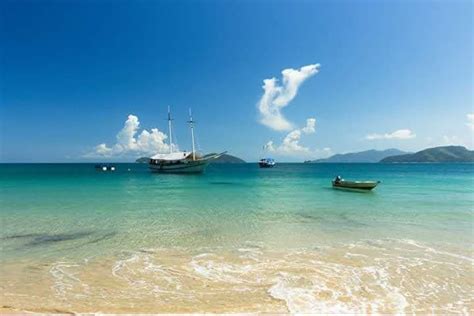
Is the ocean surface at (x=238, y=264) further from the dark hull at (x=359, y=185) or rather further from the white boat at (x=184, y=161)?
the white boat at (x=184, y=161)

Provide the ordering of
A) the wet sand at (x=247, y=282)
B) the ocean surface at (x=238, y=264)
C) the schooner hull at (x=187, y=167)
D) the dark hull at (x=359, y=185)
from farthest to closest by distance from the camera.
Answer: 1. the schooner hull at (x=187, y=167)
2. the dark hull at (x=359, y=185)
3. the ocean surface at (x=238, y=264)
4. the wet sand at (x=247, y=282)

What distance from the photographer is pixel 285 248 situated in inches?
401

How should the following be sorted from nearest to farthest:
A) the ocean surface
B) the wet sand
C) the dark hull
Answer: the wet sand < the ocean surface < the dark hull

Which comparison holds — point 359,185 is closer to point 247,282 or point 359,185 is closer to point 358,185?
point 358,185

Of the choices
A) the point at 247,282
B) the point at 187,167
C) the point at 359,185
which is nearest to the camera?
the point at 247,282

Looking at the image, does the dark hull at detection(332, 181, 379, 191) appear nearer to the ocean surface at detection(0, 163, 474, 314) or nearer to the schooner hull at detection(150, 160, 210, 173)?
the ocean surface at detection(0, 163, 474, 314)

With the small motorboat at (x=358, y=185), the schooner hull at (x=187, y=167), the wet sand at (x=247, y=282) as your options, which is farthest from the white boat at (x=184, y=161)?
the wet sand at (x=247, y=282)

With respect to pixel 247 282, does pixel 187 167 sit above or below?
above

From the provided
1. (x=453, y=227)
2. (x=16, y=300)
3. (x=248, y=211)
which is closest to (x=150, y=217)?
(x=248, y=211)

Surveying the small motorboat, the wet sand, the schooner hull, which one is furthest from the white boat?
the wet sand

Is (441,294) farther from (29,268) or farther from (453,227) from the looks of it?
(29,268)

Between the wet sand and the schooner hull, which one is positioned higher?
the schooner hull

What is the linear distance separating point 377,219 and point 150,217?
1126cm

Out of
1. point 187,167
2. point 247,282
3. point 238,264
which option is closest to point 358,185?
point 238,264
